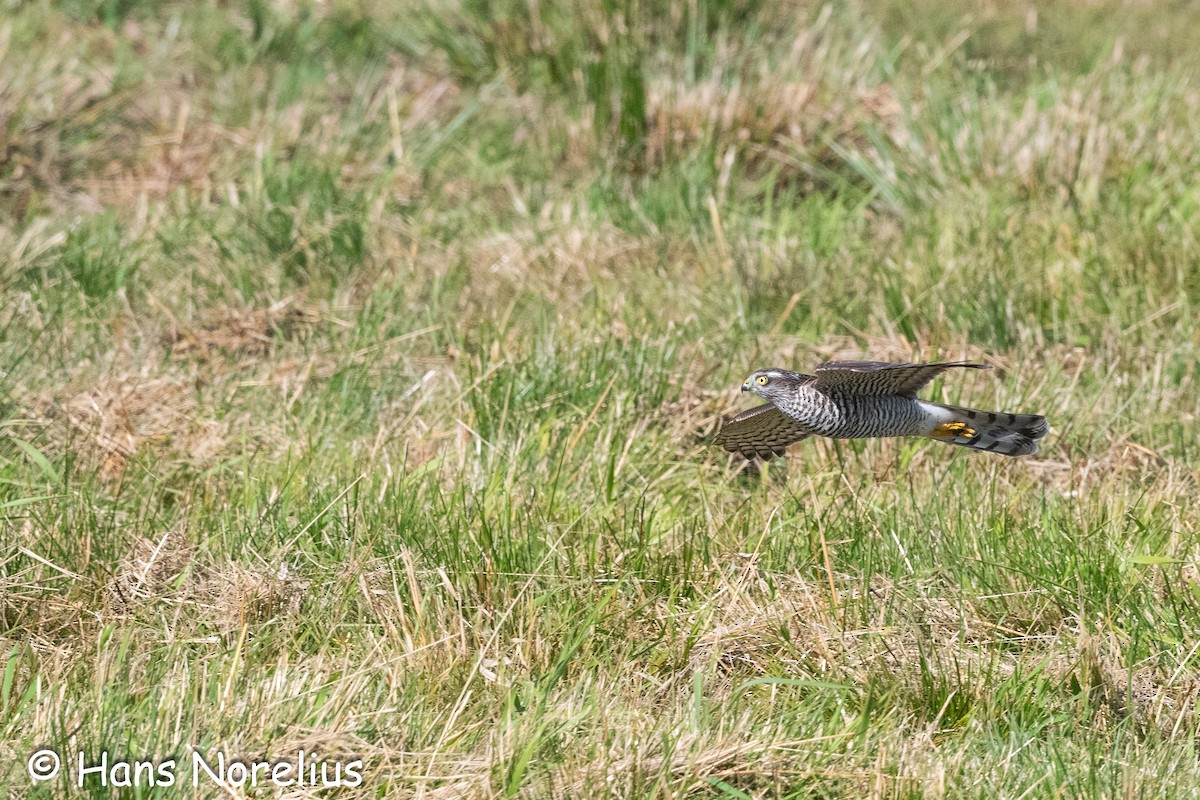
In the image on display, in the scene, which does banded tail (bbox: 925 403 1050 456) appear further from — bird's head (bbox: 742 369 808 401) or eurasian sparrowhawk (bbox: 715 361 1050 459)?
bird's head (bbox: 742 369 808 401)

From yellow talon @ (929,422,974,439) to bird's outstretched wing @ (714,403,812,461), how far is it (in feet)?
1.11

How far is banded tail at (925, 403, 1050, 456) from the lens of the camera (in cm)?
393

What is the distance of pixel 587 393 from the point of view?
4.79m

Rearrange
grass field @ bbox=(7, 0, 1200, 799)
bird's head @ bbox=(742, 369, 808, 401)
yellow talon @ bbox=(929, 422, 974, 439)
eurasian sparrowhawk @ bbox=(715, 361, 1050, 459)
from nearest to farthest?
grass field @ bbox=(7, 0, 1200, 799) → eurasian sparrowhawk @ bbox=(715, 361, 1050, 459) → bird's head @ bbox=(742, 369, 808, 401) → yellow talon @ bbox=(929, 422, 974, 439)

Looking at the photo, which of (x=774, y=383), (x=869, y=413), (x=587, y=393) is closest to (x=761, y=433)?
(x=774, y=383)

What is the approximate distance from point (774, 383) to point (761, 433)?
366 millimetres

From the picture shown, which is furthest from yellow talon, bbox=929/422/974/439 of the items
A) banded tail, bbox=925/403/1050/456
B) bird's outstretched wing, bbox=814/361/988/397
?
bird's outstretched wing, bbox=814/361/988/397

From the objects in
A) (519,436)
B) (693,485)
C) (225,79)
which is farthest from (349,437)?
(225,79)

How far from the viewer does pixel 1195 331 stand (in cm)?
530

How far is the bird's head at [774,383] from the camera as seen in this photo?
384cm

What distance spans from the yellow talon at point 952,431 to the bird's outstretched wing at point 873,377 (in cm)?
15

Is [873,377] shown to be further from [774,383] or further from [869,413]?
[774,383]

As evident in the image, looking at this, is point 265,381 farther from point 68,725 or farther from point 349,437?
point 68,725

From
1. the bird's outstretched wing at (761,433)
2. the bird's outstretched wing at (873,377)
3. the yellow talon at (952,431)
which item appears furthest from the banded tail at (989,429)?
the bird's outstretched wing at (761,433)
